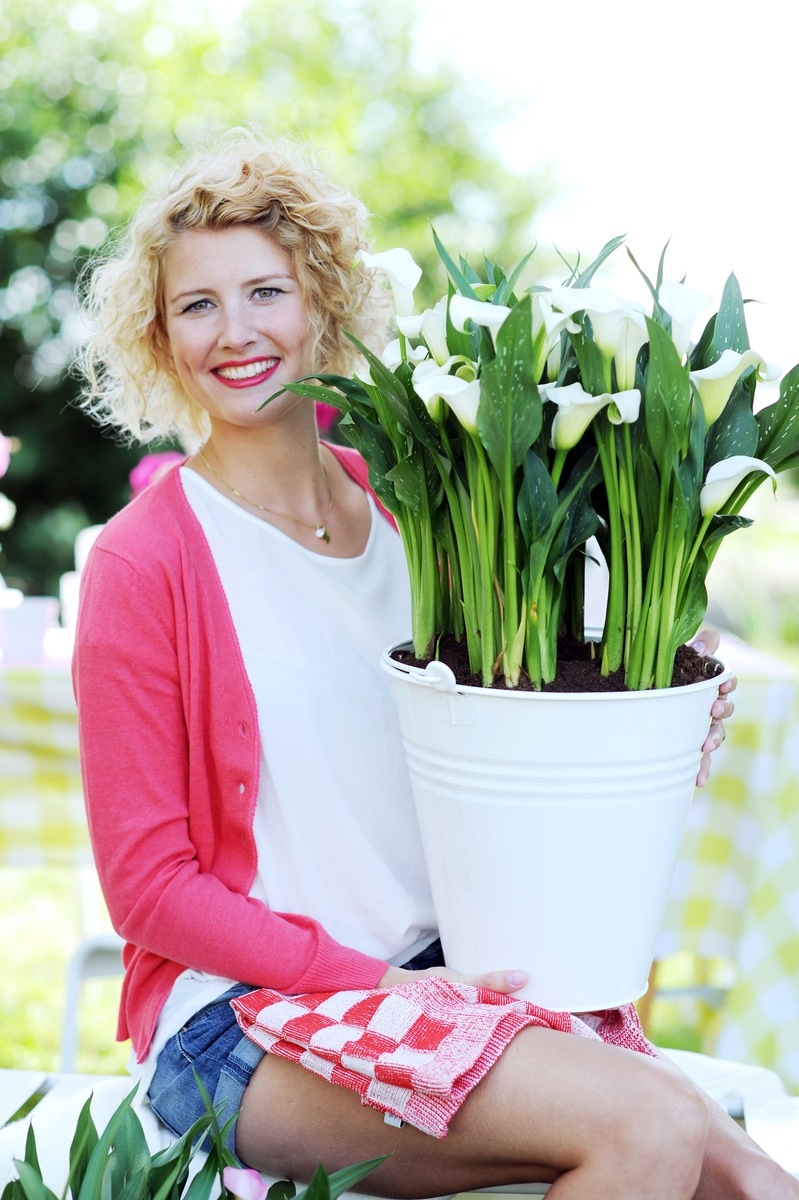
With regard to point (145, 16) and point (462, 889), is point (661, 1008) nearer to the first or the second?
point (462, 889)

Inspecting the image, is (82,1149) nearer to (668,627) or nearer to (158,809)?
(158,809)

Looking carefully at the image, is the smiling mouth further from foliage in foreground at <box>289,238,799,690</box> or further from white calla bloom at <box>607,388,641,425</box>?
white calla bloom at <box>607,388,641,425</box>

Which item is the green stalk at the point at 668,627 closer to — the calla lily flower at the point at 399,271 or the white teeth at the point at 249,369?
the calla lily flower at the point at 399,271

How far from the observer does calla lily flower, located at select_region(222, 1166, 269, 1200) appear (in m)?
0.83

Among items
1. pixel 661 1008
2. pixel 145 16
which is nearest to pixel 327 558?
pixel 661 1008

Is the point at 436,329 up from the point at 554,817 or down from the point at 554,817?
up

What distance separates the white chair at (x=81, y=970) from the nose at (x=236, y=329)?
971 millimetres

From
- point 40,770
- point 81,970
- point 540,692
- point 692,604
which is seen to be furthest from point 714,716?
point 40,770

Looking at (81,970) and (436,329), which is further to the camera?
(81,970)

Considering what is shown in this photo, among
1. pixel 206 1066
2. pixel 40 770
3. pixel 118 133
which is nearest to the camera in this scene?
pixel 206 1066

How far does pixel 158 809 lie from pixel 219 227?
59cm

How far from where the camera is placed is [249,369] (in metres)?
1.19

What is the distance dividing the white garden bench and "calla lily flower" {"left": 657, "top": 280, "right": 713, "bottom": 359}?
2.55 ft

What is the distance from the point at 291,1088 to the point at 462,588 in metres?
0.44
